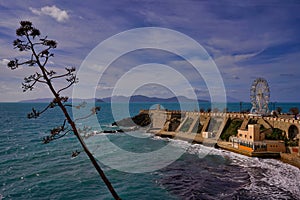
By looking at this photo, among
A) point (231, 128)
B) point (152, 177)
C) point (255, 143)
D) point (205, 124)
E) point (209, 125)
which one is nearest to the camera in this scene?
point (152, 177)

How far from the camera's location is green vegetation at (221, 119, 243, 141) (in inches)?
1950

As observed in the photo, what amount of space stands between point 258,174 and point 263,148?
1085 centimetres

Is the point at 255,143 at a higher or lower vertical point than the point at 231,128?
lower

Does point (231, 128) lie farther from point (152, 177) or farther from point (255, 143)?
point (152, 177)

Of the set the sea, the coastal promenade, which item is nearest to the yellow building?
the sea

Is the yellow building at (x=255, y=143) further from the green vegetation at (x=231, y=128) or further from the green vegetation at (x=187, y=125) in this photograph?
the green vegetation at (x=187, y=125)

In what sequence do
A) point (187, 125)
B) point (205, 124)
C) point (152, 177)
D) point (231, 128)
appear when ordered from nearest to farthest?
point (152, 177), point (231, 128), point (205, 124), point (187, 125)

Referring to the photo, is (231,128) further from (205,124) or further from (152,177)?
(152,177)

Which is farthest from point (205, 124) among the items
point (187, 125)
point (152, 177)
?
point (152, 177)

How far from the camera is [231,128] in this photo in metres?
51.4

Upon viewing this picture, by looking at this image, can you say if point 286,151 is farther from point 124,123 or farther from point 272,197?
point 124,123

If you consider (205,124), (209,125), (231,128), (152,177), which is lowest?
(152,177)

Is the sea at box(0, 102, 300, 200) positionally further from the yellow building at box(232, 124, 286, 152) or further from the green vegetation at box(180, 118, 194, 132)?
the green vegetation at box(180, 118, 194, 132)

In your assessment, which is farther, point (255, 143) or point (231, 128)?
point (231, 128)
